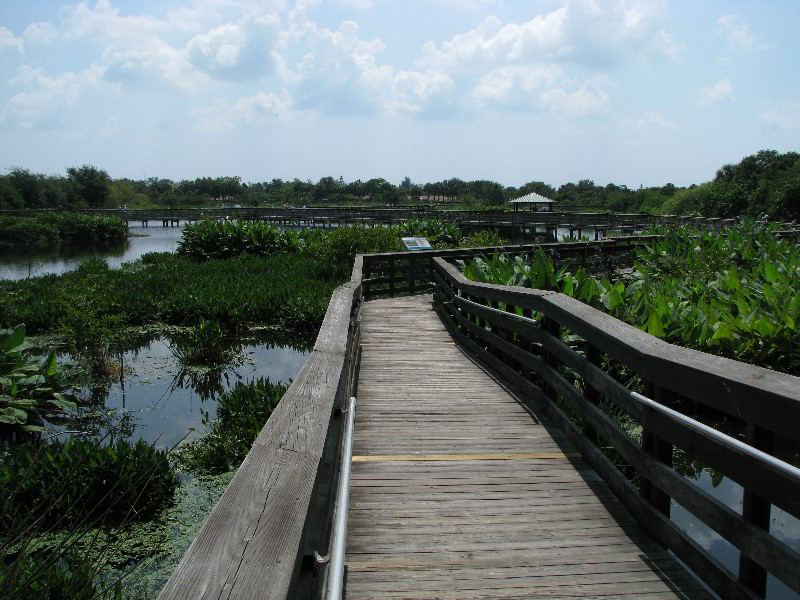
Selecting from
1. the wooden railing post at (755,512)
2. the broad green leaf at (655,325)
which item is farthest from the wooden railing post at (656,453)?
the broad green leaf at (655,325)

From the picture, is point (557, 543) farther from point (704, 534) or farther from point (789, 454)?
point (789, 454)

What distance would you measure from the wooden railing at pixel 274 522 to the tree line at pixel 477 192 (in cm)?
3741

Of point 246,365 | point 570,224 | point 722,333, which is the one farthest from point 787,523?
point 570,224

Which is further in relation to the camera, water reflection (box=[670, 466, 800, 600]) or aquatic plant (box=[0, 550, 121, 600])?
water reflection (box=[670, 466, 800, 600])

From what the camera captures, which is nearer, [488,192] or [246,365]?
[246,365]

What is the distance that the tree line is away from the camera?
168 feet

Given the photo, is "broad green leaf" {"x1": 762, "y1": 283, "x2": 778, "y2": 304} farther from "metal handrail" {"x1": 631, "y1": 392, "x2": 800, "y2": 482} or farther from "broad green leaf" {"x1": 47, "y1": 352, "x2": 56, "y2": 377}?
"broad green leaf" {"x1": 47, "y1": 352, "x2": 56, "y2": 377}

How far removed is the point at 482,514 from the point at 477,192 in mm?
148396

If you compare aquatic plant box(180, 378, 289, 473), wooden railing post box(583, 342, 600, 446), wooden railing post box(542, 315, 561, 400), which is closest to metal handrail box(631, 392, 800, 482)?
wooden railing post box(583, 342, 600, 446)

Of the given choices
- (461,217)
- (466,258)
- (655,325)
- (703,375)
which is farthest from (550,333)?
(461,217)

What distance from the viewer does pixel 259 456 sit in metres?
2.15

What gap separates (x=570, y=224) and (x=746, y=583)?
4222 centimetres

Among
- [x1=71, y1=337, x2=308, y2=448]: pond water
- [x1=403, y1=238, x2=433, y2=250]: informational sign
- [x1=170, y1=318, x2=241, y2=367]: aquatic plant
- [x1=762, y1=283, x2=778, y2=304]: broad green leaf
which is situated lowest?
[x1=71, y1=337, x2=308, y2=448]: pond water

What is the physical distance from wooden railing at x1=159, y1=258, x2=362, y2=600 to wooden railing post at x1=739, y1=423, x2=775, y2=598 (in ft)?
5.20
